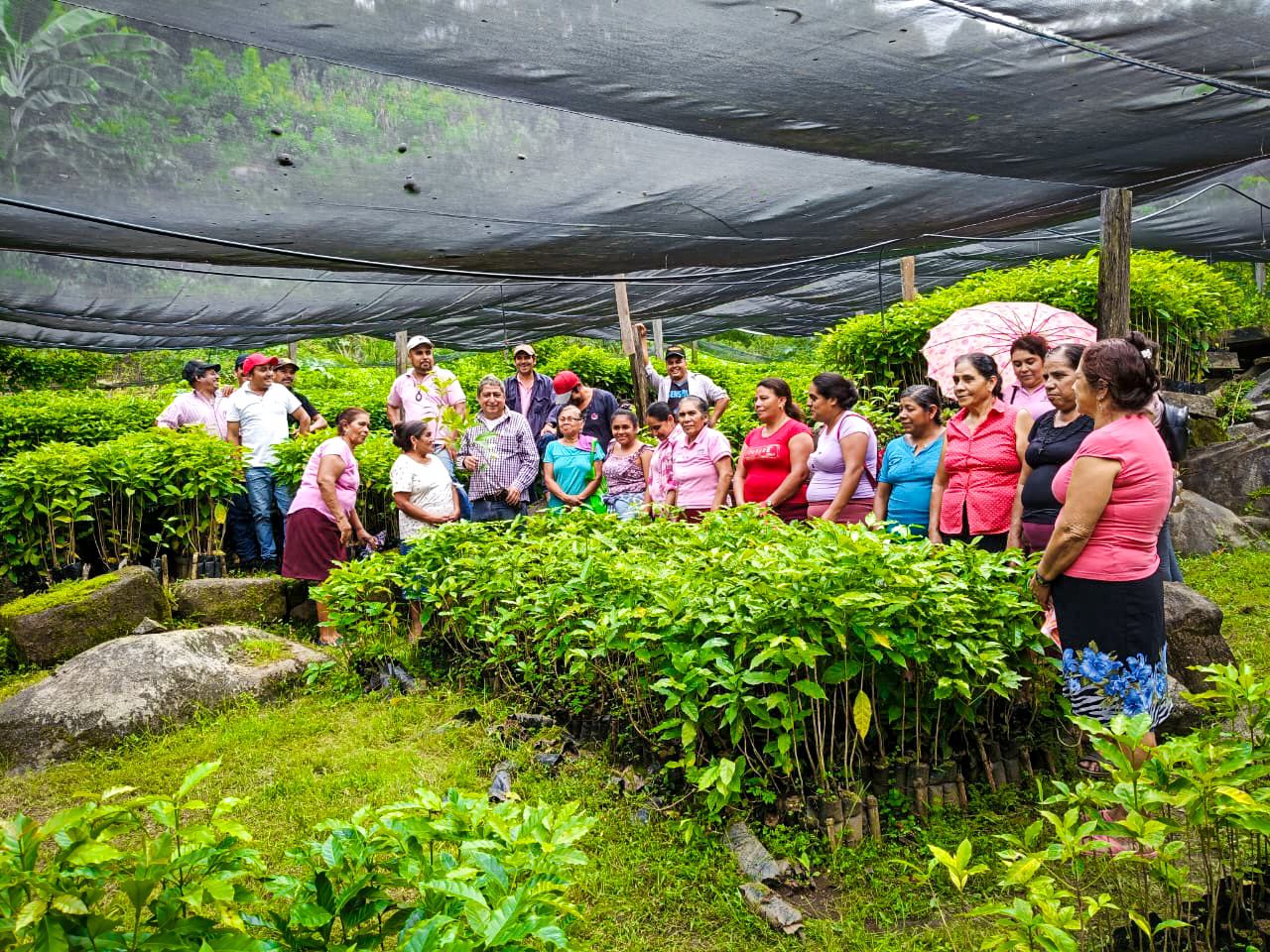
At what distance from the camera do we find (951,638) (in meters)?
3.71

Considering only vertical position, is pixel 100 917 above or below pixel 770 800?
above

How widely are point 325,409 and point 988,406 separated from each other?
1016 cm

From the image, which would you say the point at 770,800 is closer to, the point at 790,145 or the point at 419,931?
the point at 419,931

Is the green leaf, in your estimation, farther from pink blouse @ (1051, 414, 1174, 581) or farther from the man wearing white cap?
the man wearing white cap

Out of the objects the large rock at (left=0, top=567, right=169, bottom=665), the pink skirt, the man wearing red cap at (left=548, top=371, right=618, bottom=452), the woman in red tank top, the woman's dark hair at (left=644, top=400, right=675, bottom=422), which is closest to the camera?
the pink skirt

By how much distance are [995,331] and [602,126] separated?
4.01 m

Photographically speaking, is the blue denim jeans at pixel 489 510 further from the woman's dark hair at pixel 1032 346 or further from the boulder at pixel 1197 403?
the boulder at pixel 1197 403

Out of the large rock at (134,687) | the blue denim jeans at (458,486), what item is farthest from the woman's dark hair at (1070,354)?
the large rock at (134,687)

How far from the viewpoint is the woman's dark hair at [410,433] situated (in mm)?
6820

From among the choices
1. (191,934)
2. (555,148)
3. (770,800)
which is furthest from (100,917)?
(555,148)

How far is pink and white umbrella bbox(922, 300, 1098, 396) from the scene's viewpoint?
23.5 feet

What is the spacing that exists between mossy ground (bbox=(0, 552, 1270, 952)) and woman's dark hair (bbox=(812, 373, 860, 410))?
101 inches

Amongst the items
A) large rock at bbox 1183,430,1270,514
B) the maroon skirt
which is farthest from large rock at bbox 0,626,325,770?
large rock at bbox 1183,430,1270,514

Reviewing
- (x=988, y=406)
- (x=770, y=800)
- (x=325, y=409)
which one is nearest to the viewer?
(x=770, y=800)
